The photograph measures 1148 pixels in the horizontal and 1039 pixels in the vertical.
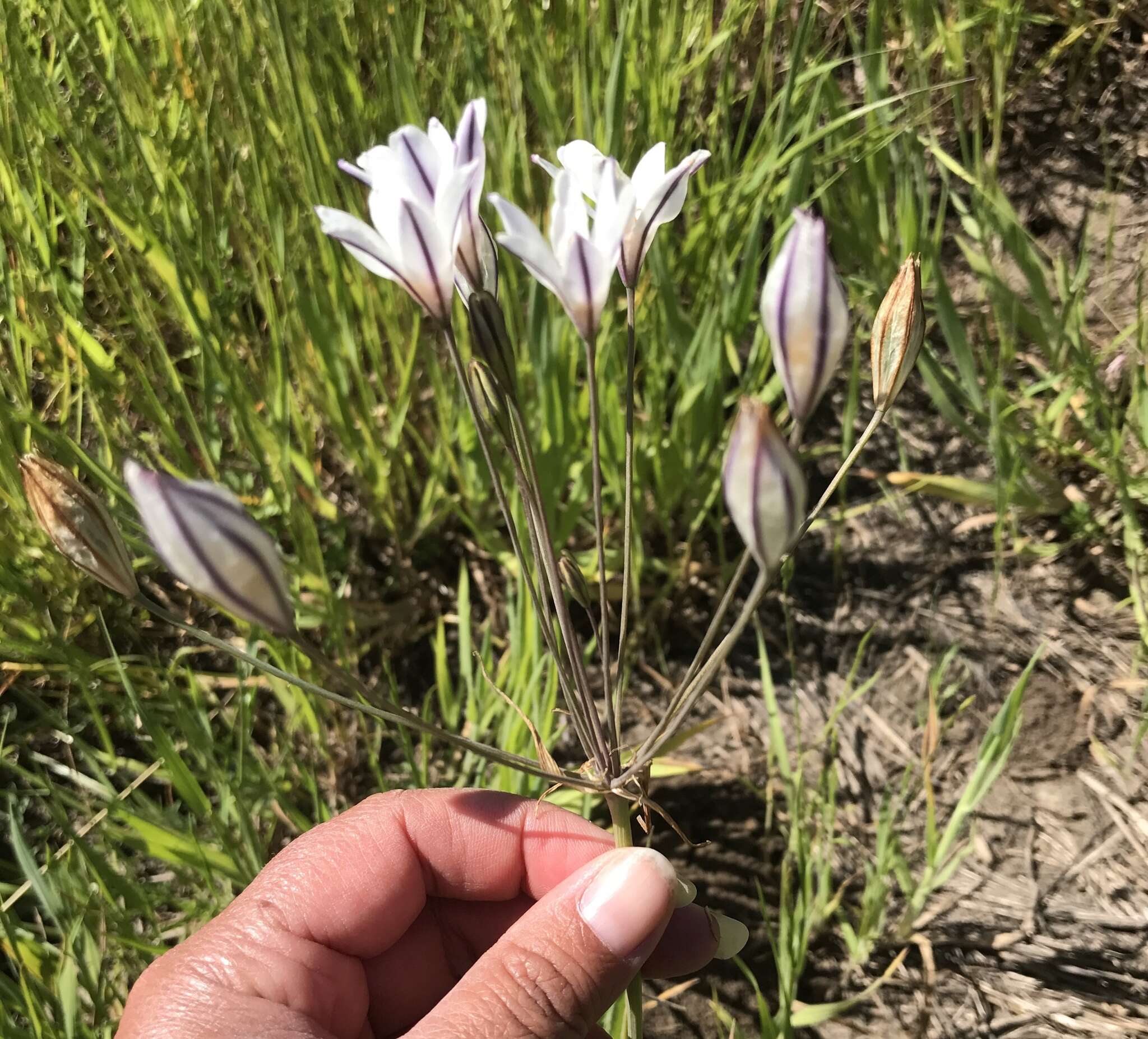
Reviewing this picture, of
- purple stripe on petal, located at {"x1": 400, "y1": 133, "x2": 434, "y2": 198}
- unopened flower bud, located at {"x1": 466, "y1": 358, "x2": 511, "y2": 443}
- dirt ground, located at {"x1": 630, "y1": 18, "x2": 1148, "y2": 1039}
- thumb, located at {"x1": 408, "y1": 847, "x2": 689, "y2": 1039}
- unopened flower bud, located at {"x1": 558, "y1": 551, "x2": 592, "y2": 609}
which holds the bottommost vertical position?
dirt ground, located at {"x1": 630, "y1": 18, "x2": 1148, "y2": 1039}

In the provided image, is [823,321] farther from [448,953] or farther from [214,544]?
[448,953]

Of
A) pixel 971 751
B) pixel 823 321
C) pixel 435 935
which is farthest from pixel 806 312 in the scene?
pixel 971 751

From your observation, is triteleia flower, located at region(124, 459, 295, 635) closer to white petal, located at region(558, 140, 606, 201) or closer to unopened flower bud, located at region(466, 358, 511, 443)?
unopened flower bud, located at region(466, 358, 511, 443)

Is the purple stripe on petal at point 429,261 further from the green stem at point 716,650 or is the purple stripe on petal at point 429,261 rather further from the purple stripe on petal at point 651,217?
the green stem at point 716,650

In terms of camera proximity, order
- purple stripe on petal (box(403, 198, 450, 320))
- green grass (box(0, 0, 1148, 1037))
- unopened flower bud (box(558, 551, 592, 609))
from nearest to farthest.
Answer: purple stripe on petal (box(403, 198, 450, 320)) < unopened flower bud (box(558, 551, 592, 609)) < green grass (box(0, 0, 1148, 1037))

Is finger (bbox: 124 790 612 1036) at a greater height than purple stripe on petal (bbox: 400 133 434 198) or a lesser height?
lesser

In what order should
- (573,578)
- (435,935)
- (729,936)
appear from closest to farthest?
(573,578) → (729,936) → (435,935)

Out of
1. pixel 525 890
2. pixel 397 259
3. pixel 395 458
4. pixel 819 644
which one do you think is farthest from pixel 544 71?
pixel 525 890

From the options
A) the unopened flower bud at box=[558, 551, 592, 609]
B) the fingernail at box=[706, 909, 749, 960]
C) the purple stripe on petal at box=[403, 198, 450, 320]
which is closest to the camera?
the purple stripe on petal at box=[403, 198, 450, 320]

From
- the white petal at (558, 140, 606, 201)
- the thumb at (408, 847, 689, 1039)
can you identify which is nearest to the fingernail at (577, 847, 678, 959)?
the thumb at (408, 847, 689, 1039)
